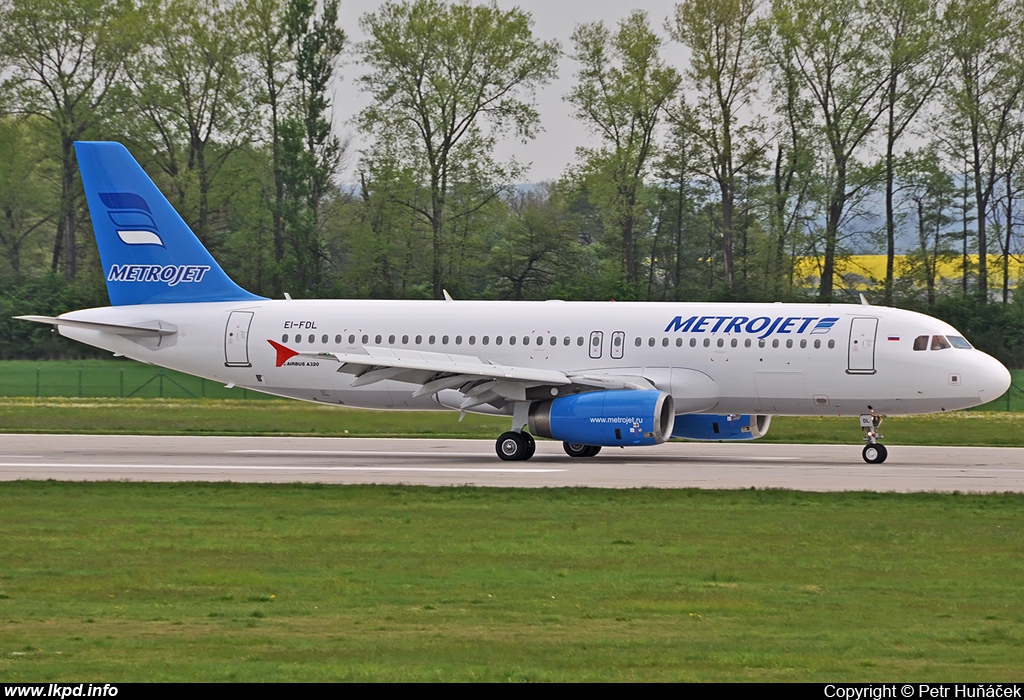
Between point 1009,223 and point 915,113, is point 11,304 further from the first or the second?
point 1009,223

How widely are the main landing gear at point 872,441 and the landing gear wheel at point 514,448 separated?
688 cm

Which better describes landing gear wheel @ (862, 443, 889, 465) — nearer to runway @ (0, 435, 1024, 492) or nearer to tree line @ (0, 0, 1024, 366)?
runway @ (0, 435, 1024, 492)

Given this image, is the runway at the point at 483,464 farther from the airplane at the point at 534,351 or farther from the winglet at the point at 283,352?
the winglet at the point at 283,352

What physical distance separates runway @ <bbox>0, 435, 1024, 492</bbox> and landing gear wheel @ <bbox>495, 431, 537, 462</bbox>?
14.2 inches

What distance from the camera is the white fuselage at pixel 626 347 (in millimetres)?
29688

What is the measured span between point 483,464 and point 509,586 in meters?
15.3

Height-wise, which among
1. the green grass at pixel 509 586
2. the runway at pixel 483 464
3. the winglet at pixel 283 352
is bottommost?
the green grass at pixel 509 586

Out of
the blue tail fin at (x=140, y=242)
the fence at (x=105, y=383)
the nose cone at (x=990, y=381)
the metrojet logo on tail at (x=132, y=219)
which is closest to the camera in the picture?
the nose cone at (x=990, y=381)

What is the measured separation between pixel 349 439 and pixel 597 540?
20760 mm

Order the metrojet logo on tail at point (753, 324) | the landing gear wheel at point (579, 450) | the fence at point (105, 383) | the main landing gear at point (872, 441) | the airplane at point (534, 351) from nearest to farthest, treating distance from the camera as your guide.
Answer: the airplane at point (534, 351) < the main landing gear at point (872, 441) < the metrojet logo on tail at point (753, 324) < the landing gear wheel at point (579, 450) < the fence at point (105, 383)

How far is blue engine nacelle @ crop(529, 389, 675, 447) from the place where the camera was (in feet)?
92.9

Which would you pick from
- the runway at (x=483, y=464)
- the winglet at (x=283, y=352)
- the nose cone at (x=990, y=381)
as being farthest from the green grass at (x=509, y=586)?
the winglet at (x=283, y=352)

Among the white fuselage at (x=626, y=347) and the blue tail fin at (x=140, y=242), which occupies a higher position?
the blue tail fin at (x=140, y=242)

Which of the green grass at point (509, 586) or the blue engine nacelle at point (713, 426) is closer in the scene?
the green grass at point (509, 586)
